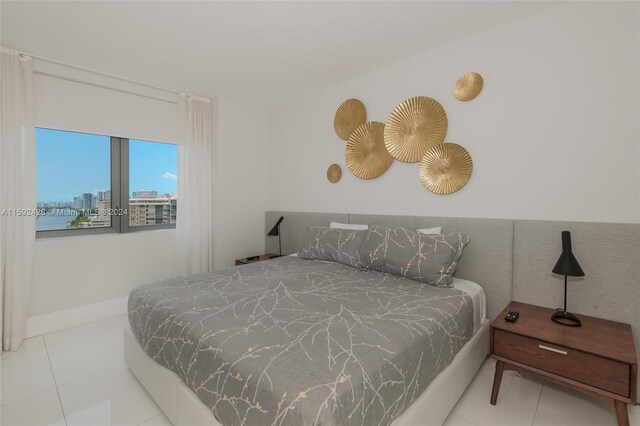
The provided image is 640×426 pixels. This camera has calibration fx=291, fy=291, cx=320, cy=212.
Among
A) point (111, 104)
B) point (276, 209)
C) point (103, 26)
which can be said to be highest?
point (103, 26)

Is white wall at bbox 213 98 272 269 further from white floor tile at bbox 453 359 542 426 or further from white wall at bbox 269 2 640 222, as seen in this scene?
white floor tile at bbox 453 359 542 426

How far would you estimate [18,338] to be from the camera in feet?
7.86

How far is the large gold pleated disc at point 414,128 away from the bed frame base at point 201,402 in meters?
1.53

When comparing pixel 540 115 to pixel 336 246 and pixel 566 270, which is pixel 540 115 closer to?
pixel 566 270

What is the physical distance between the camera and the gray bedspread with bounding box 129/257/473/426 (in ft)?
3.25

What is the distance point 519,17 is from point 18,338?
15.2 feet

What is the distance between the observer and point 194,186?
3.44 metres

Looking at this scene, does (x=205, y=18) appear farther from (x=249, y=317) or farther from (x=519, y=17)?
(x=519, y=17)

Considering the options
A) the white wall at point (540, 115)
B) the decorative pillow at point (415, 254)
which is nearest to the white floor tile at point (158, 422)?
the decorative pillow at point (415, 254)

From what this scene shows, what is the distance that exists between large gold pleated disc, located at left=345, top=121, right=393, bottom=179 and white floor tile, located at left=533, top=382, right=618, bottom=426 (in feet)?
6.70

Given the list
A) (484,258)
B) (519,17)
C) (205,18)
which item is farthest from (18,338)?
(519,17)

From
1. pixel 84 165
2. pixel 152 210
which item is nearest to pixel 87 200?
pixel 84 165

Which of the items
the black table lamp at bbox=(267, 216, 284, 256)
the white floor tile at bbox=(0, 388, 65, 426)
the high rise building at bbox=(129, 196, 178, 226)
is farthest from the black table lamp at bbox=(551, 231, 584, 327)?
the high rise building at bbox=(129, 196, 178, 226)

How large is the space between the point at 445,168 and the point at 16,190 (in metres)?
3.60
